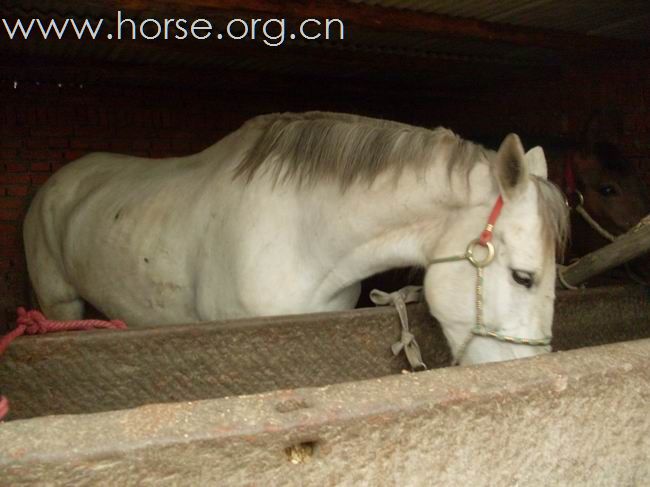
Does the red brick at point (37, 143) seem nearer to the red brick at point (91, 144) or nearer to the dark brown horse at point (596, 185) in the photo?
the red brick at point (91, 144)

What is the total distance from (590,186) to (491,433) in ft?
9.52

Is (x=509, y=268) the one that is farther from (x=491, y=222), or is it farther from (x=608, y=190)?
(x=608, y=190)

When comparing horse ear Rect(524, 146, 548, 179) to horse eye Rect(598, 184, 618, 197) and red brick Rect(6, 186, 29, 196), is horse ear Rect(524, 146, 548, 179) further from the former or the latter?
red brick Rect(6, 186, 29, 196)

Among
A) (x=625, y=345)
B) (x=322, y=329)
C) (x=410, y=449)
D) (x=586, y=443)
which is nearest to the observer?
(x=410, y=449)

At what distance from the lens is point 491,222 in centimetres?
182

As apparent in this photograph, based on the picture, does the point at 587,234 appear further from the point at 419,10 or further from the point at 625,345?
the point at 625,345

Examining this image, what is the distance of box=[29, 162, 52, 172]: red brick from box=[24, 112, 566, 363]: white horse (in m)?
2.58

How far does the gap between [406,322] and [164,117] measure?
4.17 metres

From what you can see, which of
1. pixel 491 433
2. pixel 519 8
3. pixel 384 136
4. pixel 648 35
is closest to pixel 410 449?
pixel 491 433

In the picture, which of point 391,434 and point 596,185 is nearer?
point 391,434

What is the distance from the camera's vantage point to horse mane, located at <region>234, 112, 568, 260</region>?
1.90 metres

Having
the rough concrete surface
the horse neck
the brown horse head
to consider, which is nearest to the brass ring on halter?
the horse neck

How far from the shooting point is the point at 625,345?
3.93ft

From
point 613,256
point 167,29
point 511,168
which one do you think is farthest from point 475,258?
point 167,29
